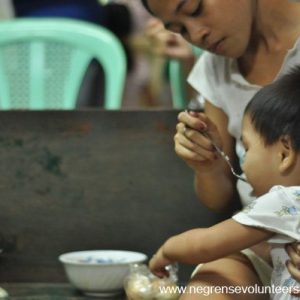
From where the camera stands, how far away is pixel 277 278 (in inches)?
73.3

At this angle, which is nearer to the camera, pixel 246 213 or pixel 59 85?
pixel 246 213

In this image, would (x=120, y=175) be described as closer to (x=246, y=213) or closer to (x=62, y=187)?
(x=62, y=187)

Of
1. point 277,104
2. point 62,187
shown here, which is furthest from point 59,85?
point 277,104

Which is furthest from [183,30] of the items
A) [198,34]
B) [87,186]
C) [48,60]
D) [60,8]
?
[60,8]

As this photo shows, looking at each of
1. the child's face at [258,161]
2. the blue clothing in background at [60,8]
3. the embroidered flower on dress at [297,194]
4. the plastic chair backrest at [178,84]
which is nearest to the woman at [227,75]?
the child's face at [258,161]

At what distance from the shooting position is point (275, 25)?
2.16m

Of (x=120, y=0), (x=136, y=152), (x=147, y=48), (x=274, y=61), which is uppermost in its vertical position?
(x=274, y=61)

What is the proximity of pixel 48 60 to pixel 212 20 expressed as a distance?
141 centimetres

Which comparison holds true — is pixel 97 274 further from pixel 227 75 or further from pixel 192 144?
pixel 227 75

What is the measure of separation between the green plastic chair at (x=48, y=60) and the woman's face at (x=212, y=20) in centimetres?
120

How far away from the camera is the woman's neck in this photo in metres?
2.13

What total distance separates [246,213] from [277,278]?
17 centimetres

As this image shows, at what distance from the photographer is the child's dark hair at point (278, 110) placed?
1796 mm

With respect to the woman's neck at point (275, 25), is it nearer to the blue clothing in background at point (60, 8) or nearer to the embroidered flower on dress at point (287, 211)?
the embroidered flower on dress at point (287, 211)
